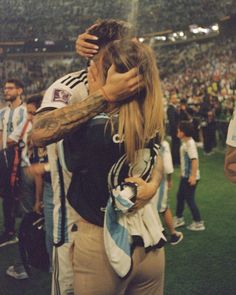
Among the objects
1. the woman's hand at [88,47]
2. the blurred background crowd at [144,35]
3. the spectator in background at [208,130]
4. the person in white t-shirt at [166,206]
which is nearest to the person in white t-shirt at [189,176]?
the person in white t-shirt at [166,206]

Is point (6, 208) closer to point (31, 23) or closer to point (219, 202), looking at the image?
point (219, 202)

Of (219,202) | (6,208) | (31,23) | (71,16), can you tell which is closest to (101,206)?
(6,208)

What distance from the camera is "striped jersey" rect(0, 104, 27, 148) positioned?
4320 millimetres

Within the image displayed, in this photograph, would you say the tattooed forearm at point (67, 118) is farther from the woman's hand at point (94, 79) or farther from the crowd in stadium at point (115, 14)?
the crowd in stadium at point (115, 14)

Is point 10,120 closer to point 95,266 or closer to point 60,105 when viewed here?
point 60,105

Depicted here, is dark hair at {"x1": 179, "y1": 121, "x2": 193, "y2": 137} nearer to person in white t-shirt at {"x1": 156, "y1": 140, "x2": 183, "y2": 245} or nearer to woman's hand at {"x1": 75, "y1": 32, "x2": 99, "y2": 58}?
person in white t-shirt at {"x1": 156, "y1": 140, "x2": 183, "y2": 245}

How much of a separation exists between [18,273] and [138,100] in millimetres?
2501

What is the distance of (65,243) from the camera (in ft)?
4.84

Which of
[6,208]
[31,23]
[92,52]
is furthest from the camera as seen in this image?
[31,23]

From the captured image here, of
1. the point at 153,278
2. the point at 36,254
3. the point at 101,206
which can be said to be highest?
the point at 101,206

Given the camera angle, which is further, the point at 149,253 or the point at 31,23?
the point at 31,23

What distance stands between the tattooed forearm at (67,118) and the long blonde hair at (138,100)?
0.08 meters

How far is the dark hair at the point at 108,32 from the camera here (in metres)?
1.58

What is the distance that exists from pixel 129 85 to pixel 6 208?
3.42 metres
